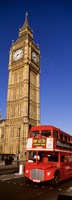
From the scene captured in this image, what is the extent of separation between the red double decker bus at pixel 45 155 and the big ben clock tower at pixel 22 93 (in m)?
43.1

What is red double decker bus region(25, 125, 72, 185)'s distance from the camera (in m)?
12.2

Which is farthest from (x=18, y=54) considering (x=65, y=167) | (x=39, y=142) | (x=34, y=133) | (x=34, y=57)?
(x=39, y=142)

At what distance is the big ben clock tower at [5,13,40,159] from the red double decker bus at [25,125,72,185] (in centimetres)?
4308

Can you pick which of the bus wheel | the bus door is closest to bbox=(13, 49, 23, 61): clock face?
the bus door

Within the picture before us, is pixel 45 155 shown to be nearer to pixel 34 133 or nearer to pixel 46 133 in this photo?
pixel 46 133

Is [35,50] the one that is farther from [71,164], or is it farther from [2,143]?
[71,164]

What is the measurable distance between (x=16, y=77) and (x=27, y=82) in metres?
6.04

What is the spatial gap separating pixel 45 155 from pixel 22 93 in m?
50.1

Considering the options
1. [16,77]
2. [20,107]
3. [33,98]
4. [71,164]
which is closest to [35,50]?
[16,77]

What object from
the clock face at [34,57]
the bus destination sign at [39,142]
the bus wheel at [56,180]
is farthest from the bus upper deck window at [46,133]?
the clock face at [34,57]

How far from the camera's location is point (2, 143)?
62.1m

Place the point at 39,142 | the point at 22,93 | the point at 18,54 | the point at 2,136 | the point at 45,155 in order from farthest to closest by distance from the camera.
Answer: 1. the point at 18,54
2. the point at 2,136
3. the point at 22,93
4. the point at 45,155
5. the point at 39,142

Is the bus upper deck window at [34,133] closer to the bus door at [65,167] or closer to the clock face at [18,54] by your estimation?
the bus door at [65,167]

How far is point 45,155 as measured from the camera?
13.3 meters
